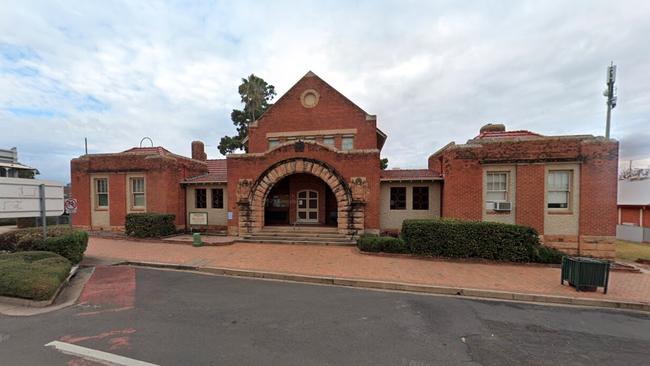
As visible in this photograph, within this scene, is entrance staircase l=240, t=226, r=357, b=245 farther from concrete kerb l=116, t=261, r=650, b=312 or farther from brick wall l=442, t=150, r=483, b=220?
brick wall l=442, t=150, r=483, b=220

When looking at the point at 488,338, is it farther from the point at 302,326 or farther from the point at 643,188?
the point at 643,188

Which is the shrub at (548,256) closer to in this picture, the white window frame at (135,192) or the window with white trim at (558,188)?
the window with white trim at (558,188)

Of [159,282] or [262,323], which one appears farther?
[159,282]

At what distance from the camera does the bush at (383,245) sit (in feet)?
35.9

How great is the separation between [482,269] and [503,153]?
6.16 metres

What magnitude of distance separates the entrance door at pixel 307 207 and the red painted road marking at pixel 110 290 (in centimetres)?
941

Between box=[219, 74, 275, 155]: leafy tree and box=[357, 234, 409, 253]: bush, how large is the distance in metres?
25.4

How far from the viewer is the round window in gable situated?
17250 mm

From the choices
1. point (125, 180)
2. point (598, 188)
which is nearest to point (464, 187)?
point (598, 188)

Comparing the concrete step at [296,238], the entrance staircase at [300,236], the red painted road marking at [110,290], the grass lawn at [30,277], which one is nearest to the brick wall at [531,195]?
the entrance staircase at [300,236]

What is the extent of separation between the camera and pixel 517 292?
7047 millimetres

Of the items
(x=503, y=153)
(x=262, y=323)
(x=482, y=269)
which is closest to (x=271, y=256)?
(x=262, y=323)

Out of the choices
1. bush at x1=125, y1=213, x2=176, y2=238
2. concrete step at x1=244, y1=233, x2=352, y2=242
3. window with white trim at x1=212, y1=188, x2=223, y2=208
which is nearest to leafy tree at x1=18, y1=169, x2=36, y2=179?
bush at x1=125, y1=213, x2=176, y2=238

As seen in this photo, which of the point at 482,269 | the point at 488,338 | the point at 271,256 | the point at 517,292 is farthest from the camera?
the point at 271,256
